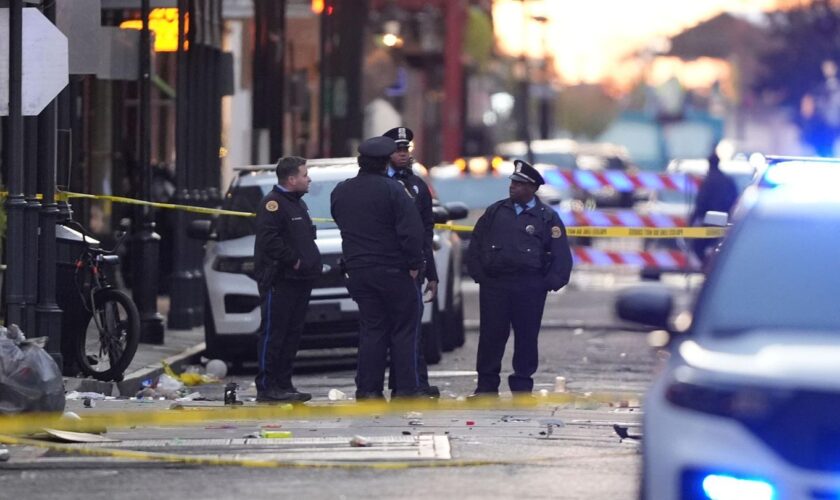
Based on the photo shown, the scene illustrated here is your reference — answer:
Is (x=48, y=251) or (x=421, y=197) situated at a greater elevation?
(x=421, y=197)

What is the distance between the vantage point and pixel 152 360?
17.0m

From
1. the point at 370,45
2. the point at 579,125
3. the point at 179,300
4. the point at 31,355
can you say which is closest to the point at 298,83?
the point at 370,45

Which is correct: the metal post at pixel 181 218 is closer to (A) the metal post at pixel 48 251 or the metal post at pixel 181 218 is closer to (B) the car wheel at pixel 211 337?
(B) the car wheel at pixel 211 337

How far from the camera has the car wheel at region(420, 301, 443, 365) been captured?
17125 mm

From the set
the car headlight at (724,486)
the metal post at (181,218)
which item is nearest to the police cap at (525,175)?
the metal post at (181,218)

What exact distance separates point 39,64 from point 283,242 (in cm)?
205

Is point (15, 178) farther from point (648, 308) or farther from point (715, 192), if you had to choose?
point (715, 192)

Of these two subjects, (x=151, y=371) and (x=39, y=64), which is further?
(x=151, y=371)

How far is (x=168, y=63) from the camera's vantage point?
30.3 meters

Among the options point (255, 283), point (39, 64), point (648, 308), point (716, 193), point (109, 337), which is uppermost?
point (39, 64)

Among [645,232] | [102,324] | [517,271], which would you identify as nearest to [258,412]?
[517,271]

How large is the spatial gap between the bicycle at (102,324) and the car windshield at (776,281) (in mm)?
7755

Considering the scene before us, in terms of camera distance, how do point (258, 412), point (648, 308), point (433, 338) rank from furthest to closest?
1. point (433, 338)
2. point (258, 412)
3. point (648, 308)

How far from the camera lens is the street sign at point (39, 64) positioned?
13.6m
